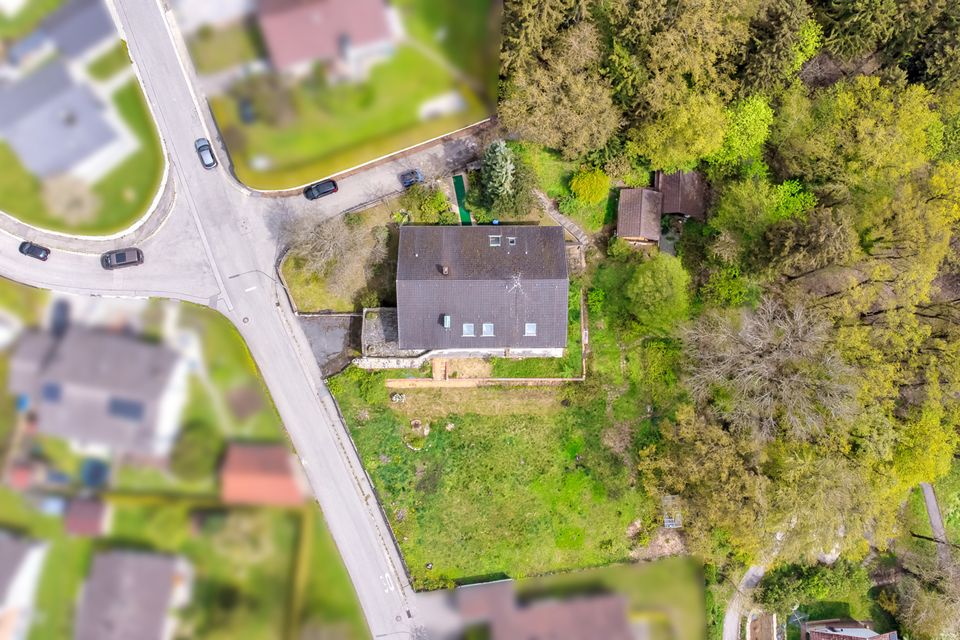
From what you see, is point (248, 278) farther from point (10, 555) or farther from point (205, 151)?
point (10, 555)

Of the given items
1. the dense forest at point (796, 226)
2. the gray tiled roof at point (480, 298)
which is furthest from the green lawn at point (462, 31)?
the gray tiled roof at point (480, 298)

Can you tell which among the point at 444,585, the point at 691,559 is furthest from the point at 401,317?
the point at 691,559

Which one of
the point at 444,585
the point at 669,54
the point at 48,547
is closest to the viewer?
the point at 48,547

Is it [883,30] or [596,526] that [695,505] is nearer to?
[596,526]

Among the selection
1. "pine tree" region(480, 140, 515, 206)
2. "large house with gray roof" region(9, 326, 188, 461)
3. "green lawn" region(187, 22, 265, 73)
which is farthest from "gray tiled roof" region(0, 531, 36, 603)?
"pine tree" region(480, 140, 515, 206)

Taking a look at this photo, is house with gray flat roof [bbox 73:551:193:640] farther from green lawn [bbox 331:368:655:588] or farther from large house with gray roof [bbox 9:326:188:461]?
green lawn [bbox 331:368:655:588]

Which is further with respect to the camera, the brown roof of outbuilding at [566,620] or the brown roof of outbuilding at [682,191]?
the brown roof of outbuilding at [682,191]

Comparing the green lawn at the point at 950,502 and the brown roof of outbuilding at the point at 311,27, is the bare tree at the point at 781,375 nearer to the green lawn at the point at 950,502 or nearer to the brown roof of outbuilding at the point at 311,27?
the green lawn at the point at 950,502

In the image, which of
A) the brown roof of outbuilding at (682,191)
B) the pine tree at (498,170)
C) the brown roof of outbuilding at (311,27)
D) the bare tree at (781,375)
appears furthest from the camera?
the brown roof of outbuilding at (682,191)
